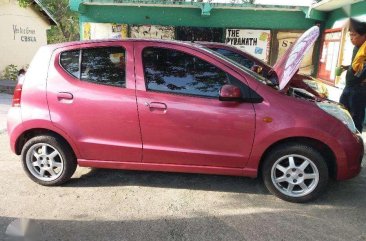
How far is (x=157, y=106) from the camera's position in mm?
3748

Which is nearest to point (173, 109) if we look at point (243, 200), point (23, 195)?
point (243, 200)

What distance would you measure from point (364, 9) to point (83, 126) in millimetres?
7432

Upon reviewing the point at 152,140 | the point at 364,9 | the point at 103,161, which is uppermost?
the point at 364,9

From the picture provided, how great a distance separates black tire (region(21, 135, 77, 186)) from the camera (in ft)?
13.2

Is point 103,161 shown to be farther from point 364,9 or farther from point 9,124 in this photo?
point 364,9

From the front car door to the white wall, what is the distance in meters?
15.0

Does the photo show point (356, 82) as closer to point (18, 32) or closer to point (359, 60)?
point (359, 60)

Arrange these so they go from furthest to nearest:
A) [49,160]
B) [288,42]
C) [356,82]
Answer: [288,42] → [356,82] → [49,160]

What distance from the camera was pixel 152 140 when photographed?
385 centimetres

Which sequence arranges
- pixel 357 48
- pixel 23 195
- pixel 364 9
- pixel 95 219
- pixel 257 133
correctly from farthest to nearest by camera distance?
pixel 364 9
pixel 357 48
pixel 23 195
pixel 257 133
pixel 95 219

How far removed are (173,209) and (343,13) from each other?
28.8 feet

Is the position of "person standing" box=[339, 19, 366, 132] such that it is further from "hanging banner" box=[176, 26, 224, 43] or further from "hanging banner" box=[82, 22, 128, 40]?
"hanging banner" box=[82, 22, 128, 40]

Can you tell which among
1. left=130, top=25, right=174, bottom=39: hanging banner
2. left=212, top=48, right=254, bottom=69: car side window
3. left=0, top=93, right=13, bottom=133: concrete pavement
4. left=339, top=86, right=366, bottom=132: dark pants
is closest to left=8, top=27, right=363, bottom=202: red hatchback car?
left=339, top=86, right=366, bottom=132: dark pants

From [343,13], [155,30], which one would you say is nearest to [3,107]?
[155,30]
